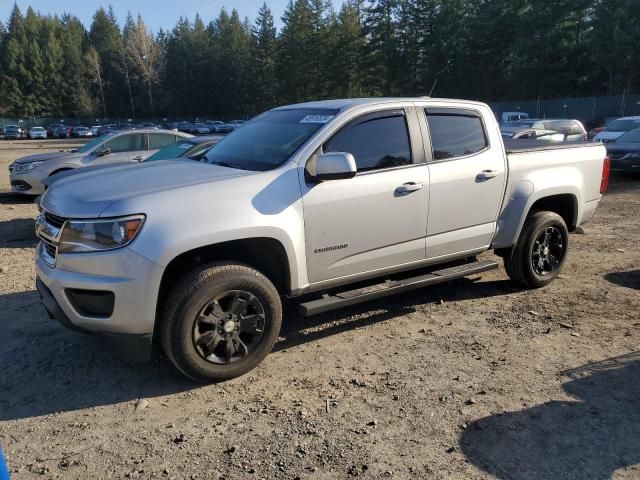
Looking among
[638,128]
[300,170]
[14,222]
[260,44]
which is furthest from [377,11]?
[300,170]

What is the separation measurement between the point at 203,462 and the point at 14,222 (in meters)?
8.18

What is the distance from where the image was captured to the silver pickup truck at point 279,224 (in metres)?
3.51

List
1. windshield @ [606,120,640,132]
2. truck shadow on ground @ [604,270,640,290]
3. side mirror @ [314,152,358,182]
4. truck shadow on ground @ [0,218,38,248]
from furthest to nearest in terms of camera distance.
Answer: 1. windshield @ [606,120,640,132]
2. truck shadow on ground @ [0,218,38,248]
3. truck shadow on ground @ [604,270,640,290]
4. side mirror @ [314,152,358,182]

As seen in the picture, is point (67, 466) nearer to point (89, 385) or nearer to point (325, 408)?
point (89, 385)

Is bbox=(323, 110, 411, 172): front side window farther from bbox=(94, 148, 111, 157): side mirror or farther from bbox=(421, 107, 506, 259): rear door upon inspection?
bbox=(94, 148, 111, 157): side mirror

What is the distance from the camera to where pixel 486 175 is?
5.09 m

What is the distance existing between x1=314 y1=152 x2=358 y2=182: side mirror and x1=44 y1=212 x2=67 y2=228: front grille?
5.74 ft

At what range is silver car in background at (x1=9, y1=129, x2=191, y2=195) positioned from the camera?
11.4 meters

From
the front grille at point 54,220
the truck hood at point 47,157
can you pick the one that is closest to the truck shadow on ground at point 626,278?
the front grille at point 54,220

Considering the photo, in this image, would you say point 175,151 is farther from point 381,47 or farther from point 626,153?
point 381,47

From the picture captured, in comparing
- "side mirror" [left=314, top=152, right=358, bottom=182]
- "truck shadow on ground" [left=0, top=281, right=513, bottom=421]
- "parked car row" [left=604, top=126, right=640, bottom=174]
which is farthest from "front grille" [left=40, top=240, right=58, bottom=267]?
"parked car row" [left=604, top=126, right=640, bottom=174]

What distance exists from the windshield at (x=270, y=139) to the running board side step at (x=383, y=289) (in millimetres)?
1088

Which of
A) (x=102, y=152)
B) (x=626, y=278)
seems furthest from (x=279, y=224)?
(x=102, y=152)

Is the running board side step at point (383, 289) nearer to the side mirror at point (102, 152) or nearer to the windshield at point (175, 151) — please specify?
the windshield at point (175, 151)
